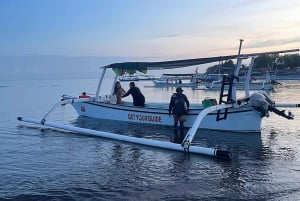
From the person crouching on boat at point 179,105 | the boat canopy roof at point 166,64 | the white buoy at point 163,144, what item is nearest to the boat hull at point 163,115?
the person crouching on boat at point 179,105

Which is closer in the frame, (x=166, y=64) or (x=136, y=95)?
(x=166, y=64)

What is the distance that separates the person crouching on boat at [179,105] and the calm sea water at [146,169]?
80cm

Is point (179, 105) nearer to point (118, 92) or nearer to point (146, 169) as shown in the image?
point (118, 92)

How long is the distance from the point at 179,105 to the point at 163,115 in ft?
6.00

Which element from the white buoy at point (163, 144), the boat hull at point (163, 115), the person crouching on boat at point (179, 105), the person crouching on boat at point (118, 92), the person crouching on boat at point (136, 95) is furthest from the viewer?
the person crouching on boat at point (118, 92)

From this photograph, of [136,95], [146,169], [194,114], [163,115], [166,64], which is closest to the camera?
[146,169]

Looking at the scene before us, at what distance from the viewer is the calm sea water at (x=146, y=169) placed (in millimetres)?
7930

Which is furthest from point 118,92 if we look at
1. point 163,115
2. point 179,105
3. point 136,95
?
point 179,105

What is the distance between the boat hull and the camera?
Result: 14594 millimetres

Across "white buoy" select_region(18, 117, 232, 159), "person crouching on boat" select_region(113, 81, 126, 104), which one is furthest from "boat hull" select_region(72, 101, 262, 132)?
"white buoy" select_region(18, 117, 232, 159)

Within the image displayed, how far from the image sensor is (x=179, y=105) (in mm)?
15070

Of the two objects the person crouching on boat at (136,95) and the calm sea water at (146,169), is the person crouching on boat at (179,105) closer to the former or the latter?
the calm sea water at (146,169)

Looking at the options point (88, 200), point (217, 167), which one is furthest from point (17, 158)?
point (217, 167)

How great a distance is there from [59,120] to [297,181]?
1492 cm
